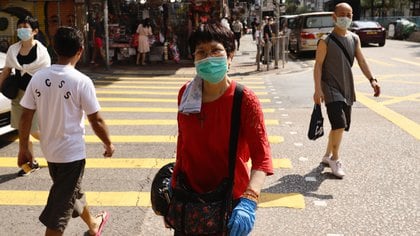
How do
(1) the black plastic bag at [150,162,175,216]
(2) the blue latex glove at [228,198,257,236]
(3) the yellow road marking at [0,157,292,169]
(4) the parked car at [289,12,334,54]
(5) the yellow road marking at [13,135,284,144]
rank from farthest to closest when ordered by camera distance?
(4) the parked car at [289,12,334,54] → (5) the yellow road marking at [13,135,284,144] → (3) the yellow road marking at [0,157,292,169] → (1) the black plastic bag at [150,162,175,216] → (2) the blue latex glove at [228,198,257,236]

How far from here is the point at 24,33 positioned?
4.98 meters

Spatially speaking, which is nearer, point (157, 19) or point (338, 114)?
point (338, 114)

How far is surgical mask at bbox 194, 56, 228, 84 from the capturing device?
2.40m

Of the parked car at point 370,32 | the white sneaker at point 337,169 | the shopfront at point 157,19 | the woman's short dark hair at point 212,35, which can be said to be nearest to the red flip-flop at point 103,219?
the woman's short dark hair at point 212,35

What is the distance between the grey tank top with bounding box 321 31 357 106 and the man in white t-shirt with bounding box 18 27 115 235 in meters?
2.94

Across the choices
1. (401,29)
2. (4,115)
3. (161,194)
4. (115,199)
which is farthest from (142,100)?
(401,29)

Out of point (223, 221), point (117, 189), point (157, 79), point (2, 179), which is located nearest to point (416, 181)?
point (117, 189)

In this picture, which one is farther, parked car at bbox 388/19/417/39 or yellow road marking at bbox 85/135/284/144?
parked car at bbox 388/19/417/39

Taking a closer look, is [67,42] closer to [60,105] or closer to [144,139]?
[60,105]

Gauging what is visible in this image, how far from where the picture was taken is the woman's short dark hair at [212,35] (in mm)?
2381

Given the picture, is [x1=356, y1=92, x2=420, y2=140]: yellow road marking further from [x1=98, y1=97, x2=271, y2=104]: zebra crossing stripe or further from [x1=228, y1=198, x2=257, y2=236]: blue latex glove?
[x1=228, y1=198, x2=257, y2=236]: blue latex glove

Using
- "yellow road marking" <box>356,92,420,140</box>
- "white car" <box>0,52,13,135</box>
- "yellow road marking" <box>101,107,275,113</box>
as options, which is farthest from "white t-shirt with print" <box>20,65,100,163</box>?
"yellow road marking" <box>101,107,275,113</box>

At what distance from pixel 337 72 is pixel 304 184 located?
1.29m

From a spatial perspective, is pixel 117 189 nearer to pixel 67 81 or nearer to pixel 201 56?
pixel 67 81
